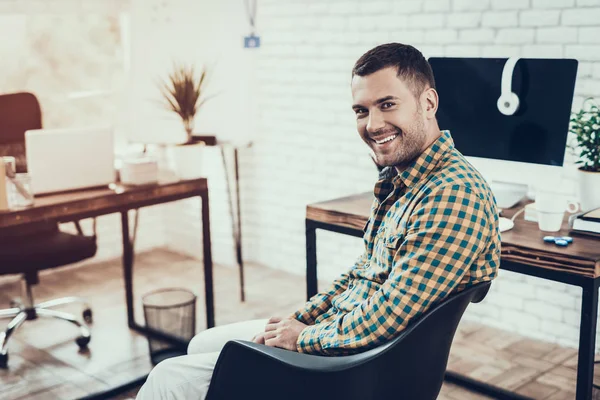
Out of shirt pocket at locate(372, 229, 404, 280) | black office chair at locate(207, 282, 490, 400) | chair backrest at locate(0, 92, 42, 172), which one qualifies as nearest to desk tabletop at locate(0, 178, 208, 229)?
chair backrest at locate(0, 92, 42, 172)

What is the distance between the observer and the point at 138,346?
10.6 feet

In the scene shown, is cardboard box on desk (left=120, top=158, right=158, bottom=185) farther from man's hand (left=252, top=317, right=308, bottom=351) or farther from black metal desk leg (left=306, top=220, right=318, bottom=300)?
man's hand (left=252, top=317, right=308, bottom=351)

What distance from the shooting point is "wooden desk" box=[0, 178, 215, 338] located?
2.59 meters

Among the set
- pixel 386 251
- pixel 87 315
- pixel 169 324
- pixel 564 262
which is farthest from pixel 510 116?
pixel 87 315

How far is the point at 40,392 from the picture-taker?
280 cm

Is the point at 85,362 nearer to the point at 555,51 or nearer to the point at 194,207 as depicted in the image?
the point at 194,207

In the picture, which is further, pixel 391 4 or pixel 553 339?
pixel 391 4

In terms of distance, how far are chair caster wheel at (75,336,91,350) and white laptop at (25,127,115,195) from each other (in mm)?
753

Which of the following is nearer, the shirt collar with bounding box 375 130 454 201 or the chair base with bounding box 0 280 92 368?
the shirt collar with bounding box 375 130 454 201

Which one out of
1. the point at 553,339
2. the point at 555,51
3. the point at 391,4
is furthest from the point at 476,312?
the point at 391,4

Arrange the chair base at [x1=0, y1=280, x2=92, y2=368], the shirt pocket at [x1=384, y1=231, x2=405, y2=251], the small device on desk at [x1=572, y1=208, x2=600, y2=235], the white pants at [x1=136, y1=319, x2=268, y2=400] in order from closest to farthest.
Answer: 1. the shirt pocket at [x1=384, y1=231, x2=405, y2=251]
2. the white pants at [x1=136, y1=319, x2=268, y2=400]
3. the small device on desk at [x1=572, y1=208, x2=600, y2=235]
4. the chair base at [x1=0, y1=280, x2=92, y2=368]

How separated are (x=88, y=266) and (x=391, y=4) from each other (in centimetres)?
241

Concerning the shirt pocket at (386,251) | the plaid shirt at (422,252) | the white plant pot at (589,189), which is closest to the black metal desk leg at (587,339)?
the white plant pot at (589,189)

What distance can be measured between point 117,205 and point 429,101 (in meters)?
1.55
